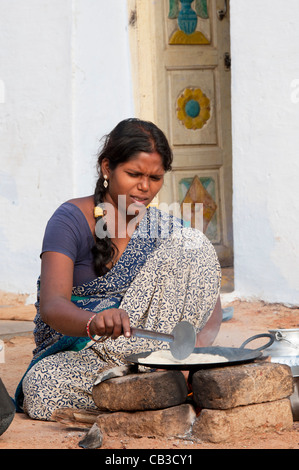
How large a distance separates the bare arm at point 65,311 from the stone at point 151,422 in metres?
0.33

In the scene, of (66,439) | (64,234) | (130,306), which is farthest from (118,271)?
(66,439)

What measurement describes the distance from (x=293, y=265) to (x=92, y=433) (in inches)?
116

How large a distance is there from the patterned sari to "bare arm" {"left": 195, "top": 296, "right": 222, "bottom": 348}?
35 mm

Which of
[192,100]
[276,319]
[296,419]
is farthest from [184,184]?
[296,419]

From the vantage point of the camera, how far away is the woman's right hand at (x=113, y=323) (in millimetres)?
2607

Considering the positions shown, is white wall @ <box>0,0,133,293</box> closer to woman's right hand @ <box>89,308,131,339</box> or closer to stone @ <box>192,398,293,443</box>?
woman's right hand @ <box>89,308,131,339</box>

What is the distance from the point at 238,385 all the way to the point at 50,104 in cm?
363

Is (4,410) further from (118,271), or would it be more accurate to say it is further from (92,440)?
(118,271)

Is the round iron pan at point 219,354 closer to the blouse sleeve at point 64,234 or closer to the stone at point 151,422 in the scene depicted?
the stone at point 151,422

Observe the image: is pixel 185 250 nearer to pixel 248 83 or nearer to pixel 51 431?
pixel 51 431

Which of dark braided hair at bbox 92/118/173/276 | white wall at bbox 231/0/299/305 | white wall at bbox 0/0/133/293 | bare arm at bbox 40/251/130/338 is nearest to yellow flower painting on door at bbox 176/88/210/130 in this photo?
white wall at bbox 0/0/133/293

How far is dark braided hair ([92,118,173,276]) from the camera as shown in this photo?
129 inches

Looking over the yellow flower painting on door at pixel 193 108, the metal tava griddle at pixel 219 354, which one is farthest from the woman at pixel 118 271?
the yellow flower painting on door at pixel 193 108

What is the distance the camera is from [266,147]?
5.41m
